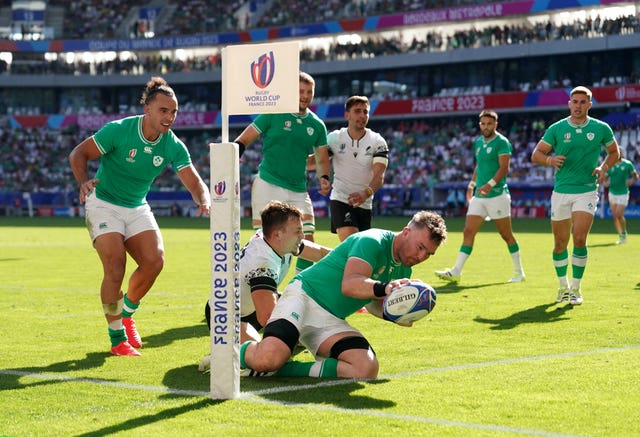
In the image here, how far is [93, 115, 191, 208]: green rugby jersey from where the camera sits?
30.4 feet

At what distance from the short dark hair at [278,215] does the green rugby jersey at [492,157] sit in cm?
833

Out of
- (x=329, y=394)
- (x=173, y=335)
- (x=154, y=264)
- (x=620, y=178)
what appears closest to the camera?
(x=329, y=394)

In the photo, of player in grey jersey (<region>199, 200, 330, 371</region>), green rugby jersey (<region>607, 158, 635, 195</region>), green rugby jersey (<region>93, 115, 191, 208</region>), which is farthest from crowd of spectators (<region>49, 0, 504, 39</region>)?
player in grey jersey (<region>199, 200, 330, 371</region>)

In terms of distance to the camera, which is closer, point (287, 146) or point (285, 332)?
point (285, 332)

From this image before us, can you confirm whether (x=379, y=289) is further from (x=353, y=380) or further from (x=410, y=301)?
(x=353, y=380)

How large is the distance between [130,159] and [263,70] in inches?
111

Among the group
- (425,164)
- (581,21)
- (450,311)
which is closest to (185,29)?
(425,164)

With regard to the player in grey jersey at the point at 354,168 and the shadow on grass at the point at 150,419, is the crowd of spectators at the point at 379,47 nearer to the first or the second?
the player in grey jersey at the point at 354,168

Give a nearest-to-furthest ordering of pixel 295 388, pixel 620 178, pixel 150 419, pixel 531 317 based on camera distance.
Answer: pixel 150 419 < pixel 295 388 < pixel 531 317 < pixel 620 178

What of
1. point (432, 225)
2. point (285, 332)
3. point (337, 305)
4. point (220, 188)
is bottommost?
point (285, 332)

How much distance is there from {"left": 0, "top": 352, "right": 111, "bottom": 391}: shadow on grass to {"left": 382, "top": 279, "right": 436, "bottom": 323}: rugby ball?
257 centimetres

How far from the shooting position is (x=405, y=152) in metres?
59.4

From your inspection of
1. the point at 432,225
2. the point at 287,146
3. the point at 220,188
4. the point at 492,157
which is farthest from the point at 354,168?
the point at 220,188

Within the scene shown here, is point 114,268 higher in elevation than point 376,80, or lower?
lower
